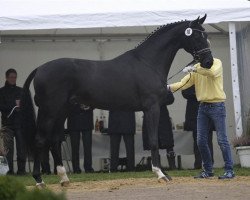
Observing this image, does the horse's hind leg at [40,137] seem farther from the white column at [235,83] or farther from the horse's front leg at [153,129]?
the white column at [235,83]

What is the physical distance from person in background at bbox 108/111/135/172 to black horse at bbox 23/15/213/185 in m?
3.00

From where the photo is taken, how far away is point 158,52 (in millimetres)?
9234

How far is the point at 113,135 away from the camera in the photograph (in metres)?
12.2

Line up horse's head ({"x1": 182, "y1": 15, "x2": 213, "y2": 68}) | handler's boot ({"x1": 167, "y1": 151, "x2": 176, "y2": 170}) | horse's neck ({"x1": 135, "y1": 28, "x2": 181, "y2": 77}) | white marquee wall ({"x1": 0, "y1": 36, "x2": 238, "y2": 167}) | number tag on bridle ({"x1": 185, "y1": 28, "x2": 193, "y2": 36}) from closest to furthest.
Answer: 1. horse's head ({"x1": 182, "y1": 15, "x2": 213, "y2": 68})
2. number tag on bridle ({"x1": 185, "y1": 28, "x2": 193, "y2": 36})
3. horse's neck ({"x1": 135, "y1": 28, "x2": 181, "y2": 77})
4. handler's boot ({"x1": 167, "y1": 151, "x2": 176, "y2": 170})
5. white marquee wall ({"x1": 0, "y1": 36, "x2": 238, "y2": 167})

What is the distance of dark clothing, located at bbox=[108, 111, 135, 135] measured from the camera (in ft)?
39.8

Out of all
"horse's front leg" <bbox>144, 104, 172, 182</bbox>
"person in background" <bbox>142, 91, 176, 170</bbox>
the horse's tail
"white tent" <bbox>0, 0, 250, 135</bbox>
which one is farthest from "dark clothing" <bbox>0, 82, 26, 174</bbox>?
"horse's front leg" <bbox>144, 104, 172, 182</bbox>

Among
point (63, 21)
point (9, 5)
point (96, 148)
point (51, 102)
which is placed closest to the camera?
point (51, 102)

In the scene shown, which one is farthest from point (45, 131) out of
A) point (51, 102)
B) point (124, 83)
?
point (124, 83)

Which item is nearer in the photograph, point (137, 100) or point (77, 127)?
point (137, 100)

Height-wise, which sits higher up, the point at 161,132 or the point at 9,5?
the point at 9,5

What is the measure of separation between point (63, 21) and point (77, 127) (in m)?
2.07

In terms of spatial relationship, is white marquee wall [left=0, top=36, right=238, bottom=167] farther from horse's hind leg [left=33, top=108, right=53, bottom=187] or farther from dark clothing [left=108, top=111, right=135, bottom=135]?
horse's hind leg [left=33, top=108, right=53, bottom=187]

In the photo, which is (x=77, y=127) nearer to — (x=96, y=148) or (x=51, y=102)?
(x=96, y=148)

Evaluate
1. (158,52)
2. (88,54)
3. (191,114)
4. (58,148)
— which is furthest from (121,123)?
(58,148)
